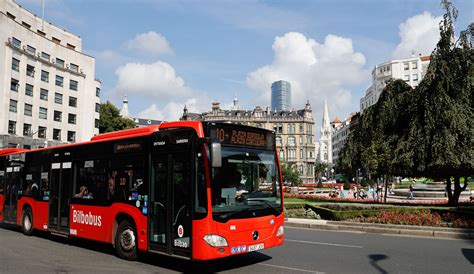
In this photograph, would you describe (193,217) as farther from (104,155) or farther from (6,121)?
(6,121)

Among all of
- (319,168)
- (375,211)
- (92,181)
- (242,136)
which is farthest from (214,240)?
(319,168)

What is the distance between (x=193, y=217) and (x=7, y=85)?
1793 inches

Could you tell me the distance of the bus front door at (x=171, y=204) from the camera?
7805 mm

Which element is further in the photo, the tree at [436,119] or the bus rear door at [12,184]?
the tree at [436,119]

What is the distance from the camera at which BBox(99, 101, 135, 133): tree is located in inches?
2650

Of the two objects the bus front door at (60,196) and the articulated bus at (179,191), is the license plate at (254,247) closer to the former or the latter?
the articulated bus at (179,191)

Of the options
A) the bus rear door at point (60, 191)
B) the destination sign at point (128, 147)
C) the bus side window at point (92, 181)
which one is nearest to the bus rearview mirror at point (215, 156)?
the destination sign at point (128, 147)

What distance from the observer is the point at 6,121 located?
4444 cm

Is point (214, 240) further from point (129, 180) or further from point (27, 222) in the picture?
point (27, 222)

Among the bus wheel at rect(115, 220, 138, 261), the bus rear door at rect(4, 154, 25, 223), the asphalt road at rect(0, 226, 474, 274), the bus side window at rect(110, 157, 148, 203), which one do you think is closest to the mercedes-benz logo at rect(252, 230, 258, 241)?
the asphalt road at rect(0, 226, 474, 274)

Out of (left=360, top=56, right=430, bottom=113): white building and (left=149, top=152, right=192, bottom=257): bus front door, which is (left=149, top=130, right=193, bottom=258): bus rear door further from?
(left=360, top=56, right=430, bottom=113): white building

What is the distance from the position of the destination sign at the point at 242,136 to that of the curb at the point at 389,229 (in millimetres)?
7700

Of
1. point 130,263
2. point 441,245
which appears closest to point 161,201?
point 130,263

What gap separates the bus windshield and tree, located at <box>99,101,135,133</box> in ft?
203
